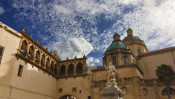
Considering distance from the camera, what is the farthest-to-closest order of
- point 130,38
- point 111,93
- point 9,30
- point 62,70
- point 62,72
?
point 130,38 → point 62,70 → point 62,72 → point 9,30 → point 111,93

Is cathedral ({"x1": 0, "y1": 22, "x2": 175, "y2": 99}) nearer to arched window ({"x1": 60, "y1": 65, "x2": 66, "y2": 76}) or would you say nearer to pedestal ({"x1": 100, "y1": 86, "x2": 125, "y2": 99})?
arched window ({"x1": 60, "y1": 65, "x2": 66, "y2": 76})

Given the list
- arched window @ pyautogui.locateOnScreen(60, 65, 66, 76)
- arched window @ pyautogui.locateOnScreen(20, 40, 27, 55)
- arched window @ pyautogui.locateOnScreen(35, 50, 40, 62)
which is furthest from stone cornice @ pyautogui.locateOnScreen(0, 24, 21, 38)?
arched window @ pyautogui.locateOnScreen(60, 65, 66, 76)

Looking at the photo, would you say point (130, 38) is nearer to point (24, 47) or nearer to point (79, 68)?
point (79, 68)

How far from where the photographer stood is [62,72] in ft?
109

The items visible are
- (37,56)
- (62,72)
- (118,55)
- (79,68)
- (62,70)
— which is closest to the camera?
(37,56)

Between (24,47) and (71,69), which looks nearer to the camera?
(24,47)

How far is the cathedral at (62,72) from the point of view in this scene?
19938mm

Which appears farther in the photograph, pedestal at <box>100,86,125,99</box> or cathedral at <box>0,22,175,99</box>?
cathedral at <box>0,22,175,99</box>

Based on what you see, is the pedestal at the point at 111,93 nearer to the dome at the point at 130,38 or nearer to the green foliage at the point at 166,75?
the green foliage at the point at 166,75

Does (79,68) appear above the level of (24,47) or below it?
below

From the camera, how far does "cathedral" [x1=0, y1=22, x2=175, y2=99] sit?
19.9 metres

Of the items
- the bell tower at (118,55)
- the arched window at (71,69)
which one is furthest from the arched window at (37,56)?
the bell tower at (118,55)

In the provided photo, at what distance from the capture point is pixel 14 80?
2006 centimetres

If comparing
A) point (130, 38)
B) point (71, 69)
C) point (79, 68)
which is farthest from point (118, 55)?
point (130, 38)
